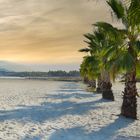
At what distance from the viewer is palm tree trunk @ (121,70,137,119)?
22328 millimetres

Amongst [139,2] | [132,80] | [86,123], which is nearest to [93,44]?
[132,80]

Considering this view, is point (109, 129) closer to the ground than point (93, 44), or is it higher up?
closer to the ground

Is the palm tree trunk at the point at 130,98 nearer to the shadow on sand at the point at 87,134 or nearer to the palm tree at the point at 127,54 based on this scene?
the palm tree at the point at 127,54

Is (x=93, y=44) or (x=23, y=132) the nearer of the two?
(x=23, y=132)

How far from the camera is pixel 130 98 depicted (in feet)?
73.9

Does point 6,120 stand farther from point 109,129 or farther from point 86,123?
point 109,129

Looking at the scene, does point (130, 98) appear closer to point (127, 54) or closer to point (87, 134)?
point (127, 54)

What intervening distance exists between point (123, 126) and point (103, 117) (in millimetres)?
3555

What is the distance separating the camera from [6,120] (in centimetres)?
2048

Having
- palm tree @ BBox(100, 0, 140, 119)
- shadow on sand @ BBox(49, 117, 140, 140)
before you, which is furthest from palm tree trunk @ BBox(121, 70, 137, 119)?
shadow on sand @ BBox(49, 117, 140, 140)

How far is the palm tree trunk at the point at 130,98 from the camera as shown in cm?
2233

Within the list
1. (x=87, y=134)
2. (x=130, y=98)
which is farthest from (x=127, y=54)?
(x=87, y=134)

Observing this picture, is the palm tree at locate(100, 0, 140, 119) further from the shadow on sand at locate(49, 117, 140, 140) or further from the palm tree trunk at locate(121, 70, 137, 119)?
Answer: the shadow on sand at locate(49, 117, 140, 140)

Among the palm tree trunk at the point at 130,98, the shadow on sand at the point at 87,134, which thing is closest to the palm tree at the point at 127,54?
the palm tree trunk at the point at 130,98
